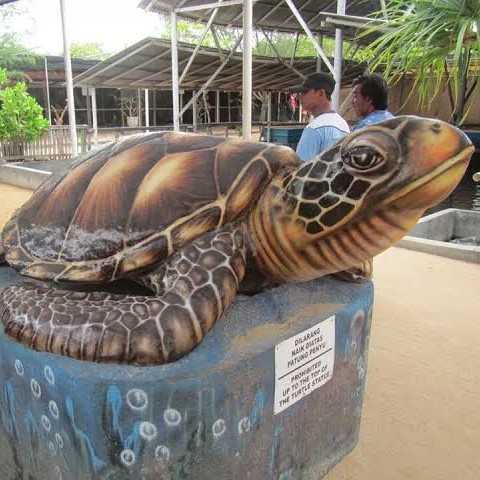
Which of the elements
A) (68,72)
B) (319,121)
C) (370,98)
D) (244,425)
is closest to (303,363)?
(244,425)

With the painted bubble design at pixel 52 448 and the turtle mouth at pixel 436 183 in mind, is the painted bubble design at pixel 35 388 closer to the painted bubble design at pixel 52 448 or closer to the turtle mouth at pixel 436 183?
the painted bubble design at pixel 52 448

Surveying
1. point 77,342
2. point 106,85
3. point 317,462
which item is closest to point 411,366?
point 317,462

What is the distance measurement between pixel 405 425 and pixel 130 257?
1408 millimetres

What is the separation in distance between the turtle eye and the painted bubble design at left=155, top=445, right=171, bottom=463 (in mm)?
804

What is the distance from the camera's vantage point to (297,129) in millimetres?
11102

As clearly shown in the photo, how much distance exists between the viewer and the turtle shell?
4.23 feet

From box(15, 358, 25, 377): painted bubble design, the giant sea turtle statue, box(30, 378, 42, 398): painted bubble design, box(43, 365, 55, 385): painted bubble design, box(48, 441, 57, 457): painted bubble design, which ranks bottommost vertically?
box(48, 441, 57, 457): painted bubble design

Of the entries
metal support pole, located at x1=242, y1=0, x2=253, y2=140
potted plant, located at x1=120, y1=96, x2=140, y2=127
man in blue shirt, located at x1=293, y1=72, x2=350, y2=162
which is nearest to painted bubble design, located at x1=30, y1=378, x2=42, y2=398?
man in blue shirt, located at x1=293, y1=72, x2=350, y2=162

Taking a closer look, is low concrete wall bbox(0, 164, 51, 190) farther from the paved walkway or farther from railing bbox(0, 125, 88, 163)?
the paved walkway

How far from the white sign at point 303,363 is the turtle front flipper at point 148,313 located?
0.85 feet

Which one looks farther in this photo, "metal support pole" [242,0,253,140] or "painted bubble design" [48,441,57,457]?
"metal support pole" [242,0,253,140]

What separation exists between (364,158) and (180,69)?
10.3 meters

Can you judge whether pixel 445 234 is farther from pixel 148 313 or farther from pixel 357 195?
pixel 148 313

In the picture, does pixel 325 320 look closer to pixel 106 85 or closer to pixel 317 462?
pixel 317 462
